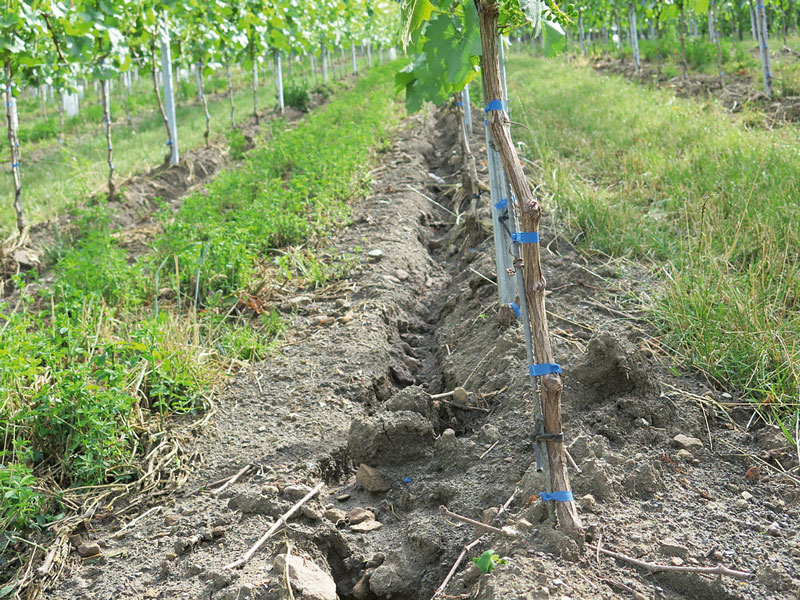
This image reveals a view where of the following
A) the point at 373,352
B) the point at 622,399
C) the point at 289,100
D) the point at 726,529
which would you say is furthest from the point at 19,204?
the point at 289,100

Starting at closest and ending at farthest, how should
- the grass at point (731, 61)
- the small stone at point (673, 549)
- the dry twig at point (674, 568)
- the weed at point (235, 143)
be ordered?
the dry twig at point (674, 568), the small stone at point (673, 549), the grass at point (731, 61), the weed at point (235, 143)

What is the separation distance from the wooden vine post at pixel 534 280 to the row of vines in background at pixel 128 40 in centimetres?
375

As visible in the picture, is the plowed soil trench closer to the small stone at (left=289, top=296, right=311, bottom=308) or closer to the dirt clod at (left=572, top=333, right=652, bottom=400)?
the dirt clod at (left=572, top=333, right=652, bottom=400)

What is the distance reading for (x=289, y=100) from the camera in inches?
596

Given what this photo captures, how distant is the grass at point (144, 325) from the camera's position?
265cm

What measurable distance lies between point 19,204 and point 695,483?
250 inches

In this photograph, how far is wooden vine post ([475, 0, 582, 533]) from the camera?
5.98ft

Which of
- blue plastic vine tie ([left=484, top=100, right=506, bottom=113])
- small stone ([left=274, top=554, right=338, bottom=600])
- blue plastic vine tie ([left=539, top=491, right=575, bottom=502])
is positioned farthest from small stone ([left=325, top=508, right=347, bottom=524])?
blue plastic vine tie ([left=484, top=100, right=506, bottom=113])

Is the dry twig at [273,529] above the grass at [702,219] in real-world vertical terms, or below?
below

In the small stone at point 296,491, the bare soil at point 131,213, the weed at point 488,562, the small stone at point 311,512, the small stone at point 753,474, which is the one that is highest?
the bare soil at point 131,213

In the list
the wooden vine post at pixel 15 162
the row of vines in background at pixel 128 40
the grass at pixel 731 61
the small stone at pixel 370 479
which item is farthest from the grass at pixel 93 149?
the grass at pixel 731 61

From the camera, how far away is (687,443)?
231 centimetres

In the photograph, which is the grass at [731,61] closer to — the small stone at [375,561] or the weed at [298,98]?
the weed at [298,98]

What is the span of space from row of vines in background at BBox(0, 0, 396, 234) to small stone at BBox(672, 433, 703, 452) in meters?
4.58
